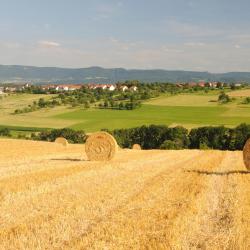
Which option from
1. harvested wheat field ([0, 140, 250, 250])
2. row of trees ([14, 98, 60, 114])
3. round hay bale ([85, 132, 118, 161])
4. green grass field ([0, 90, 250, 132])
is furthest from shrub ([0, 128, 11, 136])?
harvested wheat field ([0, 140, 250, 250])

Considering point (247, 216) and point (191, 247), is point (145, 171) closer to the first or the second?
point (247, 216)

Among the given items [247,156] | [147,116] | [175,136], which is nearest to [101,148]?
[247,156]

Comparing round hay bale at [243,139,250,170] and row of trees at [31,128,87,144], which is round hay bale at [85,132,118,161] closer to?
round hay bale at [243,139,250,170]

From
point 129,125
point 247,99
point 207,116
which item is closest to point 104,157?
point 129,125

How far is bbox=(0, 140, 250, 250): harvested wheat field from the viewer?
859cm

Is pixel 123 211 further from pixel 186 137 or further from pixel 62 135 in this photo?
pixel 62 135

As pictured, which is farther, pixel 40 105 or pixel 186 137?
pixel 40 105

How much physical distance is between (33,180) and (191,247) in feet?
27.7

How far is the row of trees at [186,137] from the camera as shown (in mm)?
65000

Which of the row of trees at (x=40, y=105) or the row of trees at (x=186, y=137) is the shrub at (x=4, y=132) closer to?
the row of trees at (x=186, y=137)

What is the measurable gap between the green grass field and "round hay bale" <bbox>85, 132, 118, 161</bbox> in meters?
57.1

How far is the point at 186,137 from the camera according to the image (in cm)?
7144

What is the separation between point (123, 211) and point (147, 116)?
87.7 m

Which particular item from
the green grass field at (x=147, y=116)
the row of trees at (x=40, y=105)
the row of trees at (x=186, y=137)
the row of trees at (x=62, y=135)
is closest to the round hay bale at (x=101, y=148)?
the row of trees at (x=186, y=137)
